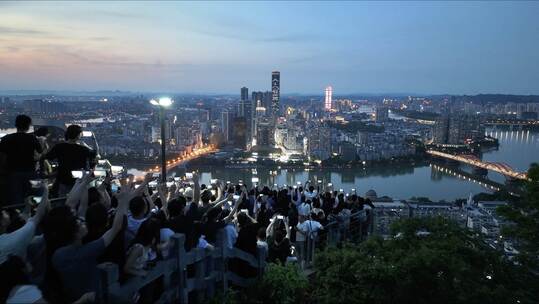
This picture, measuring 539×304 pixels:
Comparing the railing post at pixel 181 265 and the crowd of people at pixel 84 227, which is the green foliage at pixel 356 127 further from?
the railing post at pixel 181 265

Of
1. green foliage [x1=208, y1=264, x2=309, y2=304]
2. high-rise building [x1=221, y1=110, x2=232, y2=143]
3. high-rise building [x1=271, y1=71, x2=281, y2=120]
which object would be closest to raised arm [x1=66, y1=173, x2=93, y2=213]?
green foliage [x1=208, y1=264, x2=309, y2=304]

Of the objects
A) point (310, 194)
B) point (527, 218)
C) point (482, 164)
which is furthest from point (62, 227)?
point (482, 164)

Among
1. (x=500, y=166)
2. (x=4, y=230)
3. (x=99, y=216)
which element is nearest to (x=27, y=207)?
(x=4, y=230)

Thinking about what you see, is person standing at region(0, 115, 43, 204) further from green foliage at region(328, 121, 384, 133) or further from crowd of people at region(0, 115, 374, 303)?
green foliage at region(328, 121, 384, 133)

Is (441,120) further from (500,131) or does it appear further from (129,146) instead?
(129,146)

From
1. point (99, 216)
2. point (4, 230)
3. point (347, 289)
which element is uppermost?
point (99, 216)

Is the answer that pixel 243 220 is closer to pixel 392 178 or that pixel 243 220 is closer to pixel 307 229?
pixel 307 229
